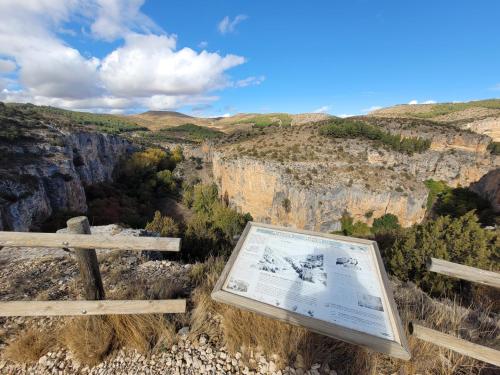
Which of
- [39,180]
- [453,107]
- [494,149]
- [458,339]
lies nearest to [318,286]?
[458,339]

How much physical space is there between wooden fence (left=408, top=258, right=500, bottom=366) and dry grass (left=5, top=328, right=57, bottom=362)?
368 cm

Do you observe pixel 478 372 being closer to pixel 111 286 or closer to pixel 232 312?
pixel 232 312

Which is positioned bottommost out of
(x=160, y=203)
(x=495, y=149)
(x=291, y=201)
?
(x=160, y=203)

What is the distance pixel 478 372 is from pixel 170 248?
322 cm

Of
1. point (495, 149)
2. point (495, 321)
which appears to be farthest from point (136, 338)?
point (495, 149)

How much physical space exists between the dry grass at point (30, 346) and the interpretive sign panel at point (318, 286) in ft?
6.70

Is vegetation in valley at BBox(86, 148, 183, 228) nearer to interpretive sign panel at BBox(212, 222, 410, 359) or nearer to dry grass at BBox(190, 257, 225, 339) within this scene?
dry grass at BBox(190, 257, 225, 339)

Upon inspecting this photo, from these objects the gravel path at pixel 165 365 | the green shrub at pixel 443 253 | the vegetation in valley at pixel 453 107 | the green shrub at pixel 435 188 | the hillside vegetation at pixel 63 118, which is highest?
the vegetation in valley at pixel 453 107

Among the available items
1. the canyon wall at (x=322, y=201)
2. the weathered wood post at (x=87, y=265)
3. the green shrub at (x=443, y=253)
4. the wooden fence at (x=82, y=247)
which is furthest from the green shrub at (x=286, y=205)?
the wooden fence at (x=82, y=247)

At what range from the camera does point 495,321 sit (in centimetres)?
333

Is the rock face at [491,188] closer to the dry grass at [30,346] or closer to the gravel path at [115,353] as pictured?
the gravel path at [115,353]

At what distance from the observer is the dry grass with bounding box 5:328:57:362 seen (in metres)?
2.48

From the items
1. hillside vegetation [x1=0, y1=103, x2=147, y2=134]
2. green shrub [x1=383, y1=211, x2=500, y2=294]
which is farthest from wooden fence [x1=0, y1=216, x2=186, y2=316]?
hillside vegetation [x1=0, y1=103, x2=147, y2=134]

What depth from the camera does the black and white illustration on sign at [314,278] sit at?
205cm
